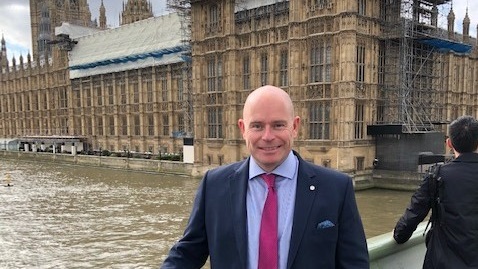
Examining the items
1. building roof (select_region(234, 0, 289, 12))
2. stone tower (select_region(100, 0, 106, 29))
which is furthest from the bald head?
stone tower (select_region(100, 0, 106, 29))

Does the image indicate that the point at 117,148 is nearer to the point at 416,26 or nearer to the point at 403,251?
the point at 416,26

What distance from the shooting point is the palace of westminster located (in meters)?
23.5

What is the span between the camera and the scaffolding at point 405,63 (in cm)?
2444

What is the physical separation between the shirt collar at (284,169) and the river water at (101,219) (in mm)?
10948

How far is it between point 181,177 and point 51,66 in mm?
33873

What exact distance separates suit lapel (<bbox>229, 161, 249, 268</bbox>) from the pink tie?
0.25 feet

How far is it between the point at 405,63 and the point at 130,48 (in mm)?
29975

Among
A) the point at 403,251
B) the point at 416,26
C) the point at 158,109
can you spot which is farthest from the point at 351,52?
the point at 158,109

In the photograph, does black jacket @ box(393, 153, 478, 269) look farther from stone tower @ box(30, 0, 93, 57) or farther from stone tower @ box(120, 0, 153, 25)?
stone tower @ box(30, 0, 93, 57)

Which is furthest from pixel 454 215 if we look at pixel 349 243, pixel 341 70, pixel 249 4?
pixel 249 4

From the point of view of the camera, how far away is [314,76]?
24.3 meters

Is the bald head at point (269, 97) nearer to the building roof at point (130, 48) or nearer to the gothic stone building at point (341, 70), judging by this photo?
the gothic stone building at point (341, 70)

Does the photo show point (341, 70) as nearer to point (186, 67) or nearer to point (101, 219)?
point (101, 219)

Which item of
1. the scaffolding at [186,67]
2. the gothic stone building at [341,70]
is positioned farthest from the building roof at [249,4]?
the scaffolding at [186,67]
